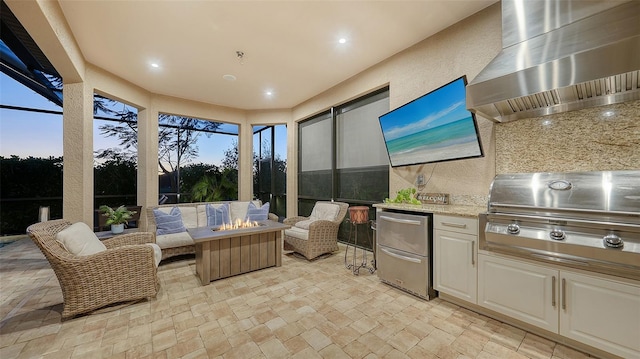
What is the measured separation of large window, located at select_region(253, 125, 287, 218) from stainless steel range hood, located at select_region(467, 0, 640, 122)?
4.63 metres

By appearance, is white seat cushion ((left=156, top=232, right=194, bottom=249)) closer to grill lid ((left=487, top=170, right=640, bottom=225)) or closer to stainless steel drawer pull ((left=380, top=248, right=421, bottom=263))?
stainless steel drawer pull ((left=380, top=248, right=421, bottom=263))

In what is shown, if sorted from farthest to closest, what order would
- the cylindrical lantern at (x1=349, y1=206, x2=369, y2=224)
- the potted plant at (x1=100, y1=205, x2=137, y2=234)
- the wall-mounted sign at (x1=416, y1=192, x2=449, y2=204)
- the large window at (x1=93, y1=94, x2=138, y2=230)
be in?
1. the large window at (x1=93, y1=94, x2=138, y2=230)
2. the potted plant at (x1=100, y1=205, x2=137, y2=234)
3. the cylindrical lantern at (x1=349, y1=206, x2=369, y2=224)
4. the wall-mounted sign at (x1=416, y1=192, x2=449, y2=204)

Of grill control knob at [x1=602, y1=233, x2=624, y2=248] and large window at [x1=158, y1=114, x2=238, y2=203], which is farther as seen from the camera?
large window at [x1=158, y1=114, x2=238, y2=203]

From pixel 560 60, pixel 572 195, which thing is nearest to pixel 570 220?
pixel 572 195

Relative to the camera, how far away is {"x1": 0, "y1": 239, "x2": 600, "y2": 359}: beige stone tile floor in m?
1.67

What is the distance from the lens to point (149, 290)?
2.37m

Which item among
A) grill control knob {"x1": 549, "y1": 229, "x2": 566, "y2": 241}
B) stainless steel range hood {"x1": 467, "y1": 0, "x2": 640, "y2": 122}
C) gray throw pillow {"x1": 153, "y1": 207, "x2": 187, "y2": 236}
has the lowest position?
gray throw pillow {"x1": 153, "y1": 207, "x2": 187, "y2": 236}

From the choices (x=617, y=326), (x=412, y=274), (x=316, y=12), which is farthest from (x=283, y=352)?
(x=316, y=12)

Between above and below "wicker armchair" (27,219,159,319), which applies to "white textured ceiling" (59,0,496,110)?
above

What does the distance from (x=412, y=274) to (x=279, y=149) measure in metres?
4.60

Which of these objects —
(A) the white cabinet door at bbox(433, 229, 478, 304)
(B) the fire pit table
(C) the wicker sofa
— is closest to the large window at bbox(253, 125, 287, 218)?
(C) the wicker sofa

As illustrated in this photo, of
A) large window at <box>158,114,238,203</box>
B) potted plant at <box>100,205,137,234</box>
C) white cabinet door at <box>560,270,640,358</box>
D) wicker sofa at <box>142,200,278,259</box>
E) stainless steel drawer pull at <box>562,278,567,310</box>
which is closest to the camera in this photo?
white cabinet door at <box>560,270,640,358</box>

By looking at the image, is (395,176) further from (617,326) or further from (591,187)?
(617,326)

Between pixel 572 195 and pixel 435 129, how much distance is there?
1.25m
